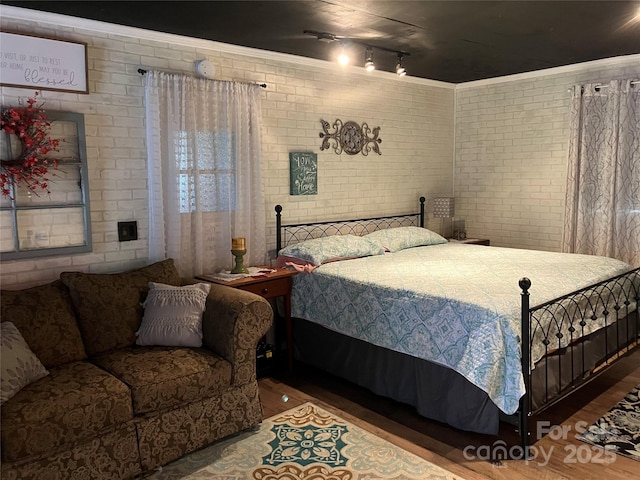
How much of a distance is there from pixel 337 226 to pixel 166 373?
261 centimetres

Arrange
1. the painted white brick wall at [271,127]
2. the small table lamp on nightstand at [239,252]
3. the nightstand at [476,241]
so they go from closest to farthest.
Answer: the painted white brick wall at [271,127] < the small table lamp on nightstand at [239,252] < the nightstand at [476,241]

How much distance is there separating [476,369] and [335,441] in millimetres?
918

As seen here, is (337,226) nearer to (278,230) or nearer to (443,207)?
(278,230)

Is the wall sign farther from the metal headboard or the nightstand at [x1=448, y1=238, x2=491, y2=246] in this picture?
the nightstand at [x1=448, y1=238, x2=491, y2=246]

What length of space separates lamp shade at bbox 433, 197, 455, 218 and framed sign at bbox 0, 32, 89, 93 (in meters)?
3.74

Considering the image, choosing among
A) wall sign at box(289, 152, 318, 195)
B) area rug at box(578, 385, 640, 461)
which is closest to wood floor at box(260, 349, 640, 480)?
area rug at box(578, 385, 640, 461)

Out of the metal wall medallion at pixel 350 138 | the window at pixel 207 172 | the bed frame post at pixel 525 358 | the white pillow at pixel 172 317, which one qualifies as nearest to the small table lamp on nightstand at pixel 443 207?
the metal wall medallion at pixel 350 138

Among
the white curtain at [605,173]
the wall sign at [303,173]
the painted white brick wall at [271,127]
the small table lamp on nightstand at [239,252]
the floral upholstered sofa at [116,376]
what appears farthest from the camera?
the white curtain at [605,173]

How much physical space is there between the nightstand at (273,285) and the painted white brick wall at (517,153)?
2906mm

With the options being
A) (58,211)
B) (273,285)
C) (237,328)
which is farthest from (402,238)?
(58,211)

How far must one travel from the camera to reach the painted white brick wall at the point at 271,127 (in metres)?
3.47

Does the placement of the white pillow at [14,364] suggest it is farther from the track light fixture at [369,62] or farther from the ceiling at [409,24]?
the track light fixture at [369,62]

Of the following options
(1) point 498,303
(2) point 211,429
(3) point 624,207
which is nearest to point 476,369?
(1) point 498,303

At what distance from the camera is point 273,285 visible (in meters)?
3.97
